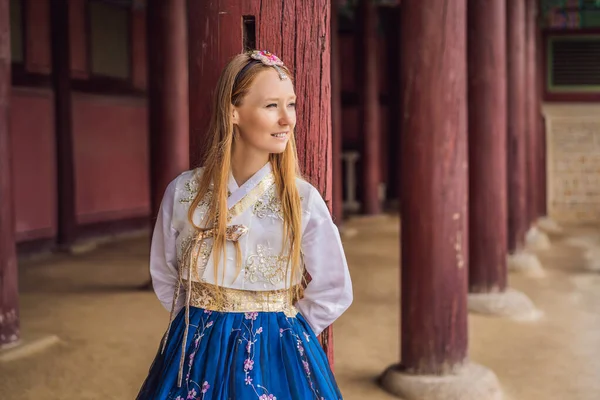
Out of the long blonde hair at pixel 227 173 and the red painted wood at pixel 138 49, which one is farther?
the red painted wood at pixel 138 49

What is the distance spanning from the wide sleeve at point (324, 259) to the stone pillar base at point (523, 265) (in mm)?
6205

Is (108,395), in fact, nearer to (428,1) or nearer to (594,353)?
(428,1)

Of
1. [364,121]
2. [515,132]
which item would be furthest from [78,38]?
[364,121]

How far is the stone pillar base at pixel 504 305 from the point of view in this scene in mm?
5809

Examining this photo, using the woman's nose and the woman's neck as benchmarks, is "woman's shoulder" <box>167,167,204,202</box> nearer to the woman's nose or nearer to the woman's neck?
the woman's neck

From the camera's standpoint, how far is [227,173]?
1.79 meters

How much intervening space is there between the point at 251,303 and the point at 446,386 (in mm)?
2396

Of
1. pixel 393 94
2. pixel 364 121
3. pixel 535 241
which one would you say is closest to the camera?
pixel 535 241

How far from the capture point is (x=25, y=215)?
8.42 m

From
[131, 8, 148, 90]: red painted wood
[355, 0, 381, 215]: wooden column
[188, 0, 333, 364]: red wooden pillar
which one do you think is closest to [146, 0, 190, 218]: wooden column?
[131, 8, 148, 90]: red painted wood

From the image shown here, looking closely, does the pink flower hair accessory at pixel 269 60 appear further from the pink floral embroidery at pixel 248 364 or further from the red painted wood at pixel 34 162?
the red painted wood at pixel 34 162

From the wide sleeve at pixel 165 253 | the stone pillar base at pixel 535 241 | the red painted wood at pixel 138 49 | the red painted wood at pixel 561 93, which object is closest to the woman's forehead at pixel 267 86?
the wide sleeve at pixel 165 253

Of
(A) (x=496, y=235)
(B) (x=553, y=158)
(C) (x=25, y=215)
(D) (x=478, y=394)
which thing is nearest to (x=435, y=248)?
(D) (x=478, y=394)

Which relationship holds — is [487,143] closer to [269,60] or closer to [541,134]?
[269,60]
